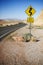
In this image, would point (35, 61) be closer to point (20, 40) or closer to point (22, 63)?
point (22, 63)

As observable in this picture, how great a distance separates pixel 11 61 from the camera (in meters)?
8.32

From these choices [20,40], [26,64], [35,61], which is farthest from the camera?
[20,40]

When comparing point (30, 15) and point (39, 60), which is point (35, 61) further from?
point (30, 15)

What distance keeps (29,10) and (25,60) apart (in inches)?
343

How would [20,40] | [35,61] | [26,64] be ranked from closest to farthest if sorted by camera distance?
[26,64] → [35,61] → [20,40]

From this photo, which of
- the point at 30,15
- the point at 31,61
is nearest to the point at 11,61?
the point at 31,61

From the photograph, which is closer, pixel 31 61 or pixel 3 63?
pixel 3 63

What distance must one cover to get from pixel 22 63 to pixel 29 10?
30.5 ft

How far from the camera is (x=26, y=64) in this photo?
26.0 feet

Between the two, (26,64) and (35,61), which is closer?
(26,64)

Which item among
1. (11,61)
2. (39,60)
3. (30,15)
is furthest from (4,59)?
(30,15)

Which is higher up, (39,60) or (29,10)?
(29,10)

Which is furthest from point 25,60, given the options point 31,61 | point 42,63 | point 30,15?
point 30,15

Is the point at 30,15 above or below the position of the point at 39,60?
above
